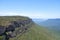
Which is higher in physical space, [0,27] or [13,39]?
[0,27]

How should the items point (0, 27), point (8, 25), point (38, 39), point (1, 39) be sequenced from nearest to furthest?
point (1, 39), point (0, 27), point (8, 25), point (38, 39)

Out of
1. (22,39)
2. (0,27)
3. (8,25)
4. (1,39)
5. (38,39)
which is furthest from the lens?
(38,39)

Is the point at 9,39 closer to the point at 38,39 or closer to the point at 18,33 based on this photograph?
the point at 18,33

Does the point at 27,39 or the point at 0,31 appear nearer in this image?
the point at 0,31

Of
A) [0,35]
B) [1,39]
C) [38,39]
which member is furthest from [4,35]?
[38,39]

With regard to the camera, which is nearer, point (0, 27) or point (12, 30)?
point (0, 27)

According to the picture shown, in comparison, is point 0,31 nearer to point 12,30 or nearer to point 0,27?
point 0,27

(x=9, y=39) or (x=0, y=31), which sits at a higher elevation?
(x=0, y=31)

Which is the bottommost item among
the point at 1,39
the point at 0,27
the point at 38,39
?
the point at 38,39

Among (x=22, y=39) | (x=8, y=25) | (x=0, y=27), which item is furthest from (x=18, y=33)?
(x=0, y=27)
